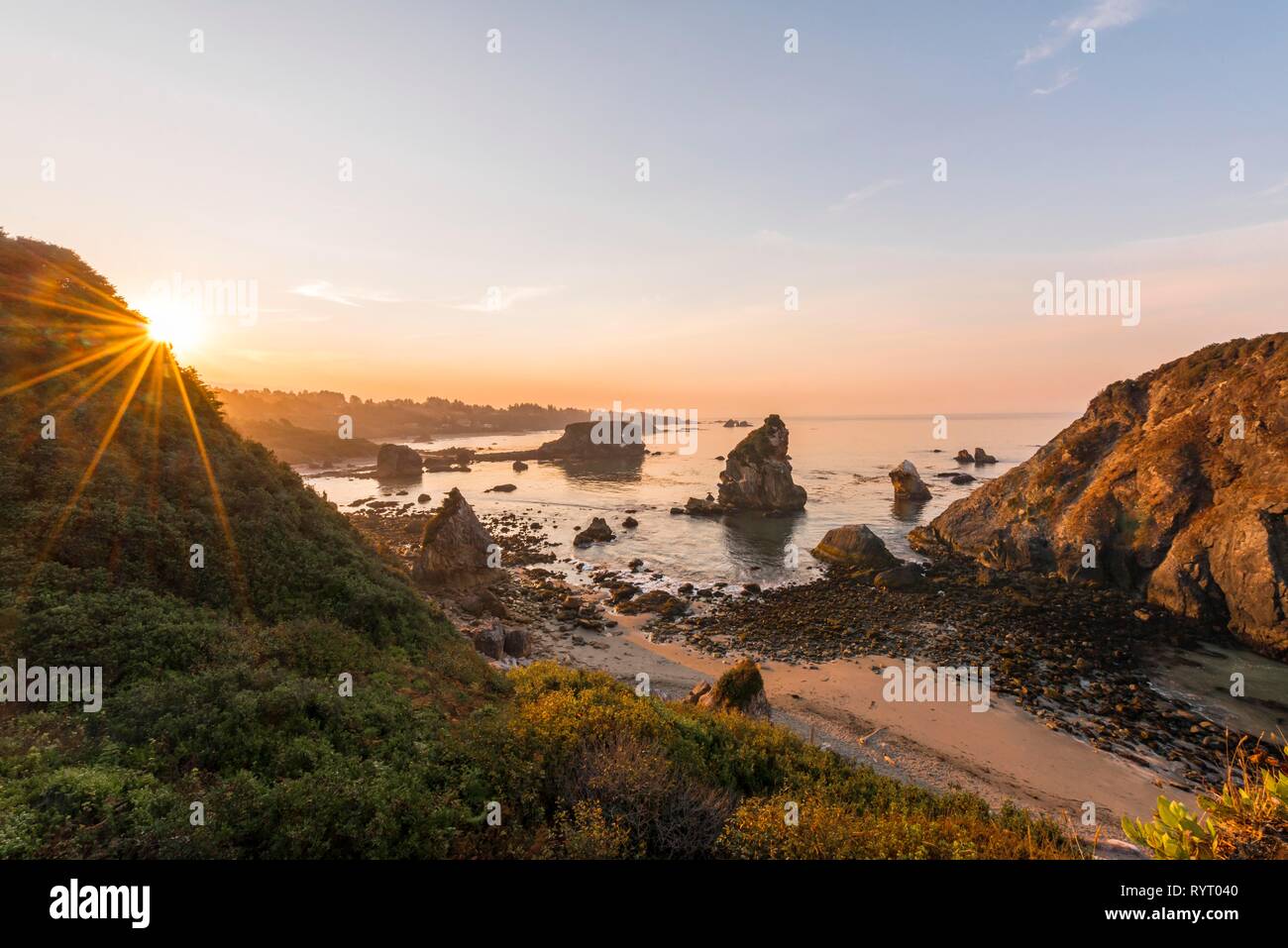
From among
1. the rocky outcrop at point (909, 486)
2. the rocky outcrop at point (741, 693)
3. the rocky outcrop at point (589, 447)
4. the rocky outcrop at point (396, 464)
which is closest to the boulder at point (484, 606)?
the rocky outcrop at point (741, 693)

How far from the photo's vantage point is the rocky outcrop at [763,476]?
66.8m

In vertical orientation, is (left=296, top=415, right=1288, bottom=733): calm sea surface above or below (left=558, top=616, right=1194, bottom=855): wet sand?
above

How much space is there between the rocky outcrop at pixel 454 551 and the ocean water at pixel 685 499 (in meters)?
10.4

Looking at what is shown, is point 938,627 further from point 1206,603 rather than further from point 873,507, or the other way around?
point 873,507

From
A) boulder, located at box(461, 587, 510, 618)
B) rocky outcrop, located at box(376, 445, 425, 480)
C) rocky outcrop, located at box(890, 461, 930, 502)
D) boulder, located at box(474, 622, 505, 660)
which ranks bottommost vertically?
boulder, located at box(461, 587, 510, 618)

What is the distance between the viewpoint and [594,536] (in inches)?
2066

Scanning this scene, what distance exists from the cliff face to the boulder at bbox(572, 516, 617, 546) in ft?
105

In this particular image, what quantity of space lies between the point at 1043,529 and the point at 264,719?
5152 centimetres

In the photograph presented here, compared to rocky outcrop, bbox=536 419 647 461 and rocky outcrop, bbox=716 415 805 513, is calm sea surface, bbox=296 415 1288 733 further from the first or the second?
rocky outcrop, bbox=536 419 647 461

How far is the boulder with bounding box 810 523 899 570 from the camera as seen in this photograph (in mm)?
41700

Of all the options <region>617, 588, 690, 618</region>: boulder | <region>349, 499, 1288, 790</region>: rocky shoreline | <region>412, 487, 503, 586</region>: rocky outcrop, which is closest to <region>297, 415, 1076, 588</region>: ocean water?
<region>617, 588, 690, 618</region>: boulder

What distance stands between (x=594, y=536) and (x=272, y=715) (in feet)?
143

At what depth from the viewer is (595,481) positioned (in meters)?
95.7
